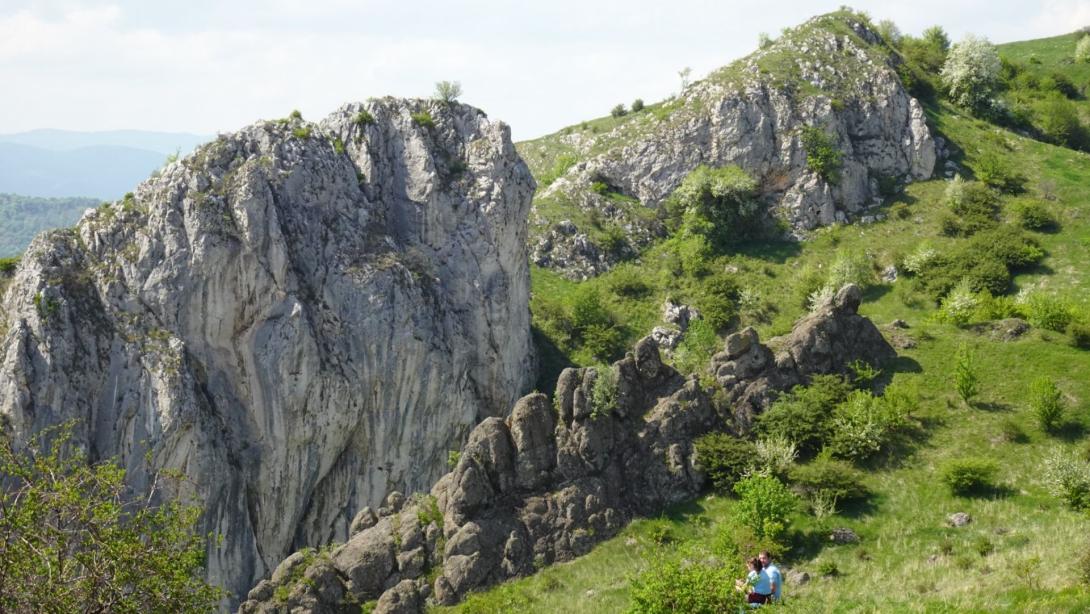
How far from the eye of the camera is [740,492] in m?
31.4

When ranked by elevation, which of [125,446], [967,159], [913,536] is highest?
[967,159]

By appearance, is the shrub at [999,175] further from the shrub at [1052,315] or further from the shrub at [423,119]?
the shrub at [423,119]

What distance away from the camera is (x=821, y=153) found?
6919 centimetres

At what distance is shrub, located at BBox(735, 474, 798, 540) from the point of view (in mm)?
29328

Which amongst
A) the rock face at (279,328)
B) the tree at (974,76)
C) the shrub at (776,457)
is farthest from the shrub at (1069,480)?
the tree at (974,76)

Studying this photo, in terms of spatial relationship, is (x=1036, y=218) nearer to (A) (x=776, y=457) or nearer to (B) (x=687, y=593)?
(A) (x=776, y=457)

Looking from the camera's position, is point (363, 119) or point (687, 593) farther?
point (363, 119)

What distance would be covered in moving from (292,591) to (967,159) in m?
66.7

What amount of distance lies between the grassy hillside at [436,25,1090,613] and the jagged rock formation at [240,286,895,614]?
1.65m

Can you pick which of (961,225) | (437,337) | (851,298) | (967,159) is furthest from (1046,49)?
(437,337)

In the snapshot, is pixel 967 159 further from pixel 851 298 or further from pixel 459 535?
pixel 459 535

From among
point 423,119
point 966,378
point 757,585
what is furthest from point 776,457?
point 423,119

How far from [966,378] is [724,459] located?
12.5m

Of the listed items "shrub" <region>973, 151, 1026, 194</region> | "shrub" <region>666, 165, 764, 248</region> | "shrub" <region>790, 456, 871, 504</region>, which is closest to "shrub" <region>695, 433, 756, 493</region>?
"shrub" <region>790, 456, 871, 504</region>
